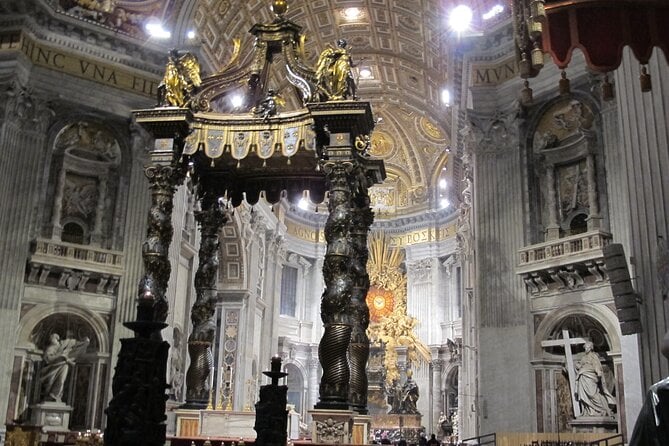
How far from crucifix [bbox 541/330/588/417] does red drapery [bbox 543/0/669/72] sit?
289 inches

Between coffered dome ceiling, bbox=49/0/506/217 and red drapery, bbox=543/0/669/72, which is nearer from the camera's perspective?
red drapery, bbox=543/0/669/72

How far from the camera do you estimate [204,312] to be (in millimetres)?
10453

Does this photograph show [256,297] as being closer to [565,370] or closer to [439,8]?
[439,8]

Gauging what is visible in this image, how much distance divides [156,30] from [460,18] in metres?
7.40

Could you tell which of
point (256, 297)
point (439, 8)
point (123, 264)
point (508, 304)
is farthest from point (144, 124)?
point (256, 297)

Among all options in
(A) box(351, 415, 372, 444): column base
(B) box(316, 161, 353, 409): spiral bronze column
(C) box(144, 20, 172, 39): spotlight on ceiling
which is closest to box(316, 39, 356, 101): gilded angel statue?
(B) box(316, 161, 353, 409): spiral bronze column

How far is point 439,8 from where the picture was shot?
1925 centimetres

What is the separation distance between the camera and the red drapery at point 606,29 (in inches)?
245

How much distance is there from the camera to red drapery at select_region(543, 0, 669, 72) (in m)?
6.21

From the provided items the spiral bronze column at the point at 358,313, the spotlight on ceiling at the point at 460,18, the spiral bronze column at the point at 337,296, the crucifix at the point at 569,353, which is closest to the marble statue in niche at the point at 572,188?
the crucifix at the point at 569,353

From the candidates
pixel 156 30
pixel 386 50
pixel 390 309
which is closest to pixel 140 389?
pixel 156 30

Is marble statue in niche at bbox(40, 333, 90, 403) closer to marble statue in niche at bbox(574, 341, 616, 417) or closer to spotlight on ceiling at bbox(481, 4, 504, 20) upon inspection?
marble statue in niche at bbox(574, 341, 616, 417)

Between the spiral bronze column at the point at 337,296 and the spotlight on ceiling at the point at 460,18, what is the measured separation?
31.4ft

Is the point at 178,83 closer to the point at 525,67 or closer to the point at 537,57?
the point at 525,67
